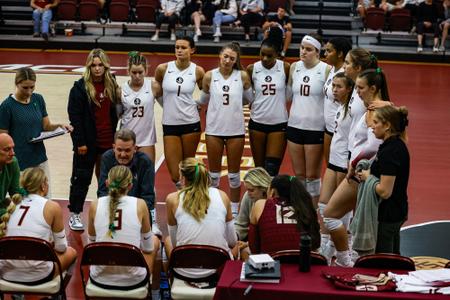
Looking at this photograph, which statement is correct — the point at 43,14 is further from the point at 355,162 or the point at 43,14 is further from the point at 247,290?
the point at 247,290

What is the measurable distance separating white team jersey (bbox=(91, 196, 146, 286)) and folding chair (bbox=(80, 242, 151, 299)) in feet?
0.23

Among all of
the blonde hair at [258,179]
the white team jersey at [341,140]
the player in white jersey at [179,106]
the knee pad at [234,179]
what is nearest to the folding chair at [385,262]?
the blonde hair at [258,179]

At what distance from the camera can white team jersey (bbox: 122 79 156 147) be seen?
7590 mm

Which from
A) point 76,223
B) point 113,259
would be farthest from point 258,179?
point 76,223

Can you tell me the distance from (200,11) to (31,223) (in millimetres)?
14669

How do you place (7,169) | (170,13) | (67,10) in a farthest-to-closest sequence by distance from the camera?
(67,10)
(170,13)
(7,169)

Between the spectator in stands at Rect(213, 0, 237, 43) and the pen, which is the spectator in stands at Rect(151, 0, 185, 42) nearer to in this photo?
the spectator in stands at Rect(213, 0, 237, 43)

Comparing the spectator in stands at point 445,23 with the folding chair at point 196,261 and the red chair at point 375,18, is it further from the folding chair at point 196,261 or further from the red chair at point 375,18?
the folding chair at point 196,261

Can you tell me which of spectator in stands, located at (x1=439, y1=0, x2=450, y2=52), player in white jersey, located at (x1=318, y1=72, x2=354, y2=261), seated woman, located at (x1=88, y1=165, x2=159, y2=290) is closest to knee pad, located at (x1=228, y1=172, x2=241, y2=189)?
player in white jersey, located at (x1=318, y1=72, x2=354, y2=261)

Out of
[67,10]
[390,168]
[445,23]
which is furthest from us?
[67,10]

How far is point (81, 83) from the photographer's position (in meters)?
7.43

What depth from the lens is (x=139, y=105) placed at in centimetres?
759

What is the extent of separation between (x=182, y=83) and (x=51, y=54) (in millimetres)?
11529

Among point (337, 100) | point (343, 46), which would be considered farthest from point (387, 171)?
point (343, 46)
